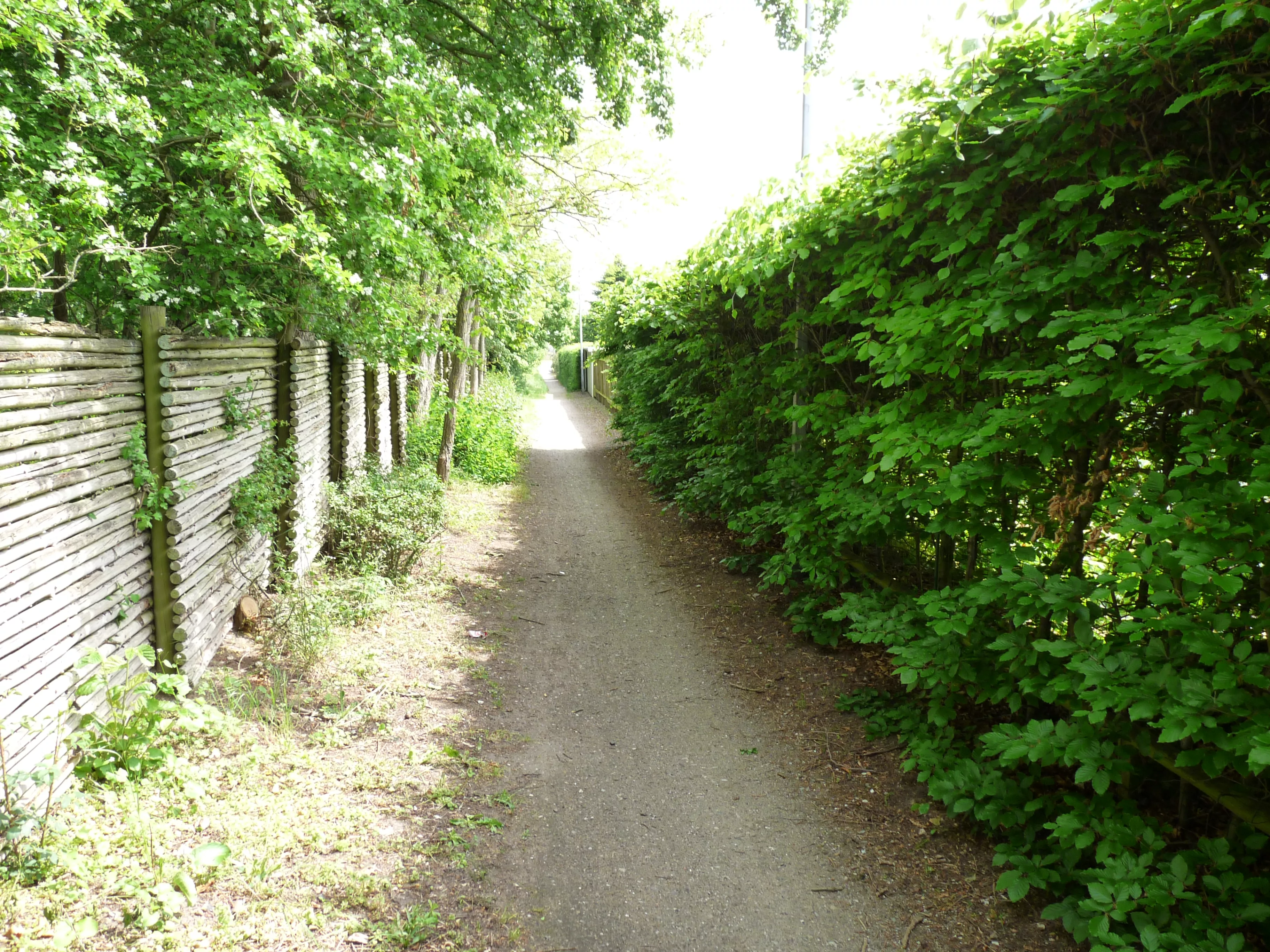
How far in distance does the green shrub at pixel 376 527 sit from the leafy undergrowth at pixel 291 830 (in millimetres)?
1939

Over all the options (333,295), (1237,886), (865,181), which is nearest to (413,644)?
(333,295)

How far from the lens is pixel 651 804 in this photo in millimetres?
3881

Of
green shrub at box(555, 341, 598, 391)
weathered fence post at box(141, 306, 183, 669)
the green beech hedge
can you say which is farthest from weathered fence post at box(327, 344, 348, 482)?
green shrub at box(555, 341, 598, 391)

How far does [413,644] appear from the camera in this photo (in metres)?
5.71

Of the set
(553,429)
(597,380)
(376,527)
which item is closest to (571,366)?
(597,380)

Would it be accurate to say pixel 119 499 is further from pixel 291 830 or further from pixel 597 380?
Answer: pixel 597 380

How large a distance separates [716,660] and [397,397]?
28.3ft

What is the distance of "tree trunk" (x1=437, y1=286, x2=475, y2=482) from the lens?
1160cm

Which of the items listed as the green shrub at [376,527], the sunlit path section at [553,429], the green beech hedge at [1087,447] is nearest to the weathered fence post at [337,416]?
the green shrub at [376,527]

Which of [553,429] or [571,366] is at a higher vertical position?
[571,366]

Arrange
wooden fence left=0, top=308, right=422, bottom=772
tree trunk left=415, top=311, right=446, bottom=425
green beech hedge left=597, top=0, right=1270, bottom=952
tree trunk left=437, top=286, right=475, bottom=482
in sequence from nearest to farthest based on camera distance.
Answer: green beech hedge left=597, top=0, right=1270, bottom=952
wooden fence left=0, top=308, right=422, bottom=772
tree trunk left=437, top=286, right=475, bottom=482
tree trunk left=415, top=311, right=446, bottom=425

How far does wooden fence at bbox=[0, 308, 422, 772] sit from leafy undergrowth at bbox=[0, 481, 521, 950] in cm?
48

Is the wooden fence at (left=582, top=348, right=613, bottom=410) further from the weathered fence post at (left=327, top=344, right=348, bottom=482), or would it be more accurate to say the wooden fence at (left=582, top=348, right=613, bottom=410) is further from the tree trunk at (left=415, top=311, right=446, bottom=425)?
the weathered fence post at (left=327, top=344, right=348, bottom=482)

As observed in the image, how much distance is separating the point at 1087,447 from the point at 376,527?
625cm
